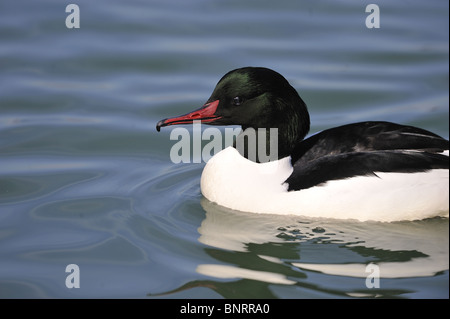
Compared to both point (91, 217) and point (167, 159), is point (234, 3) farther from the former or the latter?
point (91, 217)

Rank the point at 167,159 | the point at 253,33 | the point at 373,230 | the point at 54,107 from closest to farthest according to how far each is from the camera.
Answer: the point at 373,230 < the point at 167,159 < the point at 54,107 < the point at 253,33

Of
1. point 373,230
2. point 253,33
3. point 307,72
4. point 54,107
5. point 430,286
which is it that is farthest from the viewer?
point 253,33

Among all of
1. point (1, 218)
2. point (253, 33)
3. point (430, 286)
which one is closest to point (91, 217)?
point (1, 218)

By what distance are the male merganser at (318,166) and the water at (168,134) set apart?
149 millimetres

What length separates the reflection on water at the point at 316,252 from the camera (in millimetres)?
5625

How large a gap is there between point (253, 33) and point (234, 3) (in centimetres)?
104

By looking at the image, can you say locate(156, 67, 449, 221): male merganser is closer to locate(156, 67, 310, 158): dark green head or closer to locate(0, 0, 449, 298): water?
locate(156, 67, 310, 158): dark green head

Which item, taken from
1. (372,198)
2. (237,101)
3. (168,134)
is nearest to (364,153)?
(372,198)

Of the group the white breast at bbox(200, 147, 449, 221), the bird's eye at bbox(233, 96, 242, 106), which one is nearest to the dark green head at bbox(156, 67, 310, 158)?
the bird's eye at bbox(233, 96, 242, 106)

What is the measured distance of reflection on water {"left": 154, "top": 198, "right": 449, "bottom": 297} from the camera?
5625 millimetres

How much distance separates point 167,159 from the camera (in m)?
8.24

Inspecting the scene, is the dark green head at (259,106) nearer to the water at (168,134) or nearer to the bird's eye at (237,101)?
the bird's eye at (237,101)

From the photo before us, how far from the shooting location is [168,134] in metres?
8.87

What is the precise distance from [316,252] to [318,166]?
2.50ft
